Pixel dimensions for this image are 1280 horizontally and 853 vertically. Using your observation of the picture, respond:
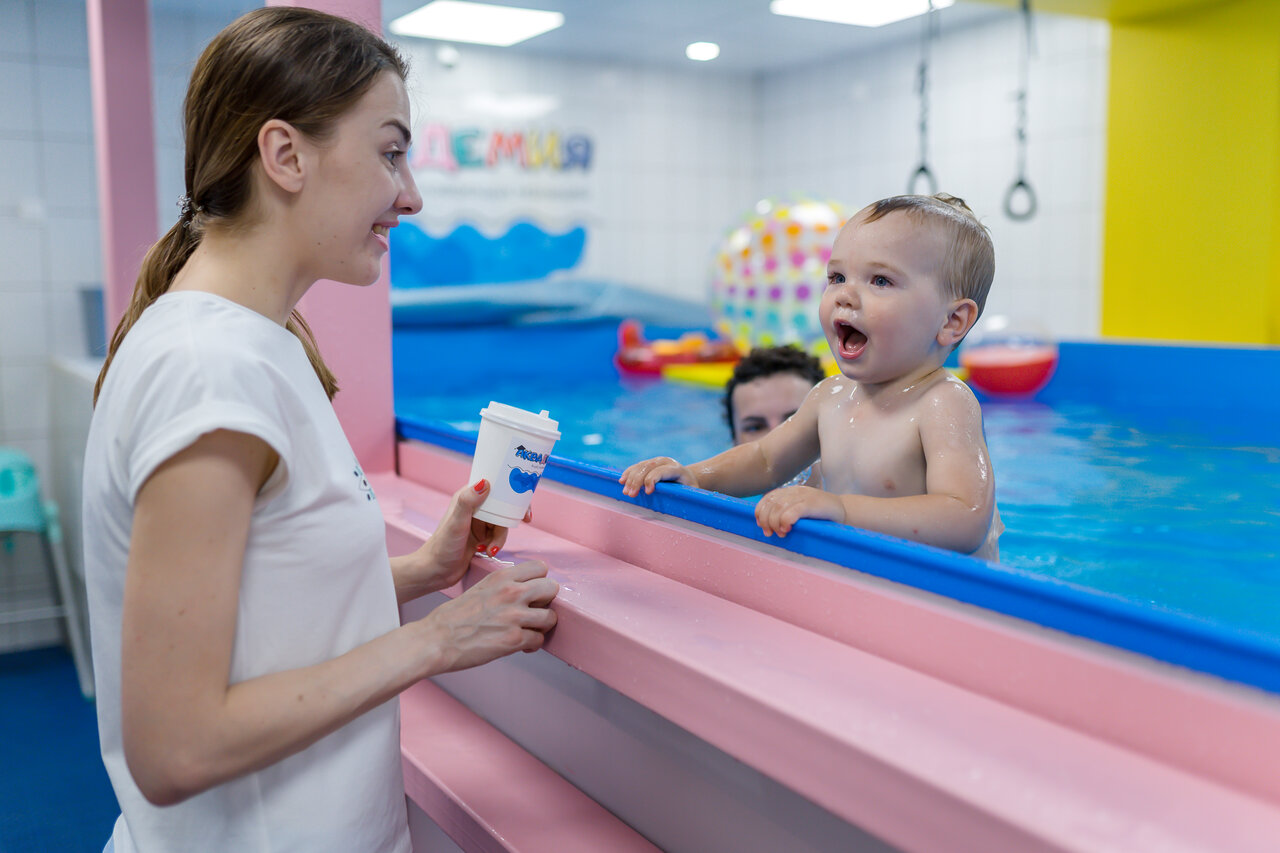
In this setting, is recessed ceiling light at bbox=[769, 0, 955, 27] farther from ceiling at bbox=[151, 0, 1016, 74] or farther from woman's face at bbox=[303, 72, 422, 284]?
woman's face at bbox=[303, 72, 422, 284]

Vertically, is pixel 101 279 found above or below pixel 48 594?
above

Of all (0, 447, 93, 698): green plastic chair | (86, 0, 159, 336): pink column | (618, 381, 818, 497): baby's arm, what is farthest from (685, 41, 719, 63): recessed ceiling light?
(618, 381, 818, 497): baby's arm

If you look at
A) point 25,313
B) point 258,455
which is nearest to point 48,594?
point 25,313

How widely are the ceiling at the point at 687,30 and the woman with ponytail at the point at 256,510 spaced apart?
18.0ft

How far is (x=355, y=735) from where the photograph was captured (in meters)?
1.01

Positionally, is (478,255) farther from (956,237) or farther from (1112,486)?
(956,237)

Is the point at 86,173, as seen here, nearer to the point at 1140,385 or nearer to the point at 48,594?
the point at 48,594

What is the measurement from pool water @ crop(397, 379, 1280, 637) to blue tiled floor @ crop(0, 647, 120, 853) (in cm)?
144

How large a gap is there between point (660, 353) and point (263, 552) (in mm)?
5020

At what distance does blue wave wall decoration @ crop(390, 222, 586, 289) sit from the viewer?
7.54 meters

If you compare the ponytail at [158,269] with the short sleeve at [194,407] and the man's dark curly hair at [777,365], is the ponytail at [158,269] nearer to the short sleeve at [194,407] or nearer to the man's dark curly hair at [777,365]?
the short sleeve at [194,407]

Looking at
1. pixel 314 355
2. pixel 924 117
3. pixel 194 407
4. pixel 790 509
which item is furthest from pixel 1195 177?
pixel 194 407

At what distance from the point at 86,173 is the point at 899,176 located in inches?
210

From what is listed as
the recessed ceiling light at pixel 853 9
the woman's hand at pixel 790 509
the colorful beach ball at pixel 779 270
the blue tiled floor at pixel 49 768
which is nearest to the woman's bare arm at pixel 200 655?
the woman's hand at pixel 790 509
